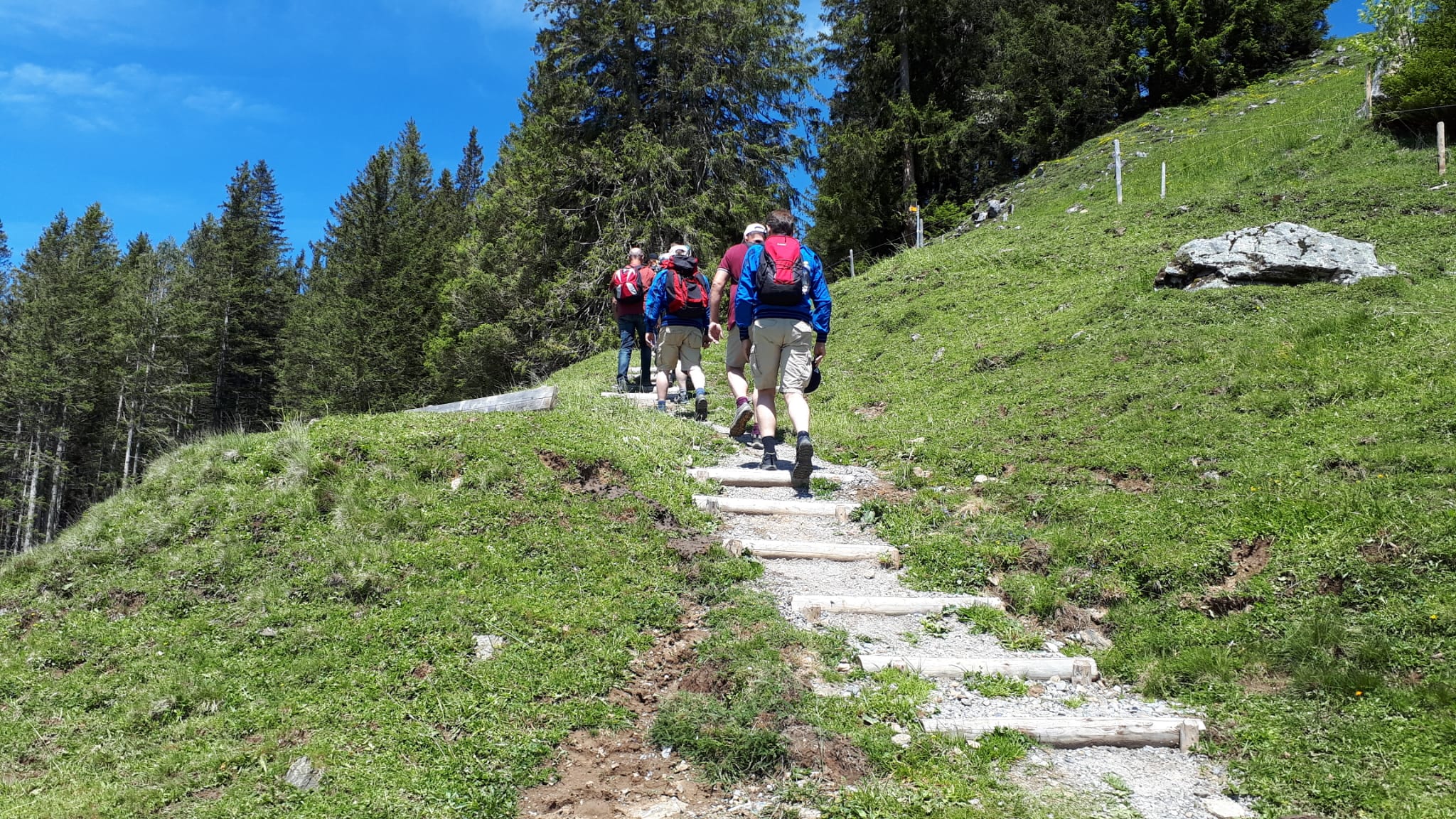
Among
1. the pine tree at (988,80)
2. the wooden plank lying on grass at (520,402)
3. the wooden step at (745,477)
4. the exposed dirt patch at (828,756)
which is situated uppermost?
the pine tree at (988,80)

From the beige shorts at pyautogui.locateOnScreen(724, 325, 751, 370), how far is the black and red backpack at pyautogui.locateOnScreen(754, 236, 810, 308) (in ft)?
4.02

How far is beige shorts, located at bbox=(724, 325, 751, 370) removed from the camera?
828 cm

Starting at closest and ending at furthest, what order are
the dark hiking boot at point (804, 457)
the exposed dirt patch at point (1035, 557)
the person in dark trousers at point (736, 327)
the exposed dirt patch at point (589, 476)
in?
the exposed dirt patch at point (1035, 557), the exposed dirt patch at point (589, 476), the dark hiking boot at point (804, 457), the person in dark trousers at point (736, 327)

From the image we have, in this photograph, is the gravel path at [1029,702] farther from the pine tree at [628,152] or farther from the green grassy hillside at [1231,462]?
the pine tree at [628,152]

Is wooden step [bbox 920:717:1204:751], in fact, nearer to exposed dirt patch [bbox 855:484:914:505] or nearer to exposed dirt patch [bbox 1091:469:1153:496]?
exposed dirt patch [bbox 1091:469:1153:496]

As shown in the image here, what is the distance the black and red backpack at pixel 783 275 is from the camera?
6.95 m

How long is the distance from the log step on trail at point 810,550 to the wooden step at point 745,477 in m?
1.36

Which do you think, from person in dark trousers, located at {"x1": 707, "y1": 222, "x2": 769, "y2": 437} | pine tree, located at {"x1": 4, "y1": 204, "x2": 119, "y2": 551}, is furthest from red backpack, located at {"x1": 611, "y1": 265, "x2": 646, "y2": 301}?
pine tree, located at {"x1": 4, "y1": 204, "x2": 119, "y2": 551}

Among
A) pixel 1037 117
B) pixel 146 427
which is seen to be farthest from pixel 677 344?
pixel 146 427

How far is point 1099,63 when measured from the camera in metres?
27.8

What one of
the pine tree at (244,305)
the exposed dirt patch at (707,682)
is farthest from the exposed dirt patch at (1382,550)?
the pine tree at (244,305)

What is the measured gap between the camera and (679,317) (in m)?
9.95

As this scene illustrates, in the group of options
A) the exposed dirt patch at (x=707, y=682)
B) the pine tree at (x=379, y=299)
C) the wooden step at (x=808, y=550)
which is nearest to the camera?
the exposed dirt patch at (x=707, y=682)

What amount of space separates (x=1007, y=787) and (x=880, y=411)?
7.97 metres
